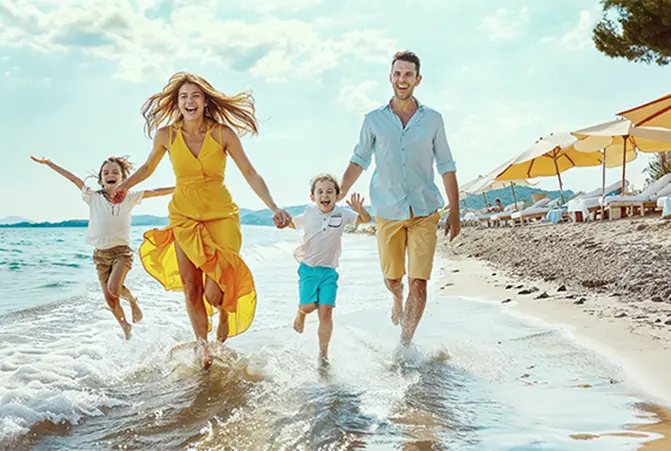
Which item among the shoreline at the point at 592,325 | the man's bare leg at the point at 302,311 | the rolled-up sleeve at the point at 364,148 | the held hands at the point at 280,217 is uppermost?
the rolled-up sleeve at the point at 364,148

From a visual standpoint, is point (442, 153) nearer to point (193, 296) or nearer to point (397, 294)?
point (397, 294)

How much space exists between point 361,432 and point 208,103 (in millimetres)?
2873

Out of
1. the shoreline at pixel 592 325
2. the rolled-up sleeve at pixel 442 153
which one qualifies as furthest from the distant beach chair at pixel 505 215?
the rolled-up sleeve at pixel 442 153

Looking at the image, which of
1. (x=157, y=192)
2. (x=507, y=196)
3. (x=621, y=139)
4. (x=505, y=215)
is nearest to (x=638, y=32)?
(x=621, y=139)

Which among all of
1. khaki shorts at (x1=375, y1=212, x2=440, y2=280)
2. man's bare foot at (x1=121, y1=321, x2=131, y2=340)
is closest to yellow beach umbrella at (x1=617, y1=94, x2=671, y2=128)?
khaki shorts at (x1=375, y1=212, x2=440, y2=280)

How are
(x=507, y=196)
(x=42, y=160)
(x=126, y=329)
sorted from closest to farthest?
(x=42, y=160), (x=126, y=329), (x=507, y=196)

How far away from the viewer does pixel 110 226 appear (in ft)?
20.2

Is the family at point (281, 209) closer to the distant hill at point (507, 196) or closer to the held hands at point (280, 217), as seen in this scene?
the held hands at point (280, 217)

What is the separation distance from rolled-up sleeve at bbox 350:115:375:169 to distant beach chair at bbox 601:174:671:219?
12475 mm

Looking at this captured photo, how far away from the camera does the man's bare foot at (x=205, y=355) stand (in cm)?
472

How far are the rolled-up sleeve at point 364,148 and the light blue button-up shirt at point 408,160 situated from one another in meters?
0.04

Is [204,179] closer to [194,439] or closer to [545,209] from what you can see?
[194,439]

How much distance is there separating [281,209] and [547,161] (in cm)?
2227

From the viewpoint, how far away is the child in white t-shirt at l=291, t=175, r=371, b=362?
5027 millimetres
